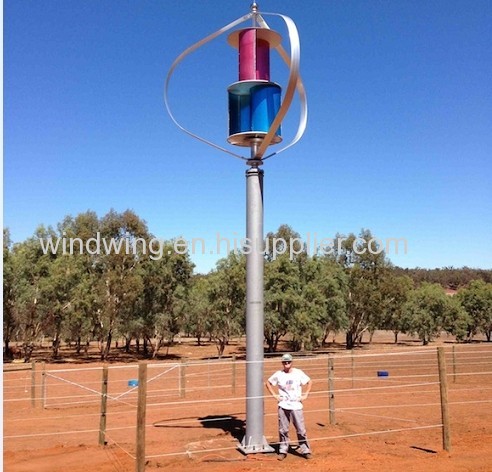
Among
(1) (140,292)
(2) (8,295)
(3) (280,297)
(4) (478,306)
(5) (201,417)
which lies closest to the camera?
(5) (201,417)

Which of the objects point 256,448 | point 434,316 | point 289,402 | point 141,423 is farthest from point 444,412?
point 434,316

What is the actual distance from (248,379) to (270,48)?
18.6 feet

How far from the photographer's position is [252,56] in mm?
8359

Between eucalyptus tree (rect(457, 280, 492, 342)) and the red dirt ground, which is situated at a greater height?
eucalyptus tree (rect(457, 280, 492, 342))

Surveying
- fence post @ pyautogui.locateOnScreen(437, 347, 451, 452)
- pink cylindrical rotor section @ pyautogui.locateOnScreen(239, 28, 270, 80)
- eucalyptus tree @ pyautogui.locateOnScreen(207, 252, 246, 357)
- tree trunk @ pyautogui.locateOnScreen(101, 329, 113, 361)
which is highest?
pink cylindrical rotor section @ pyautogui.locateOnScreen(239, 28, 270, 80)

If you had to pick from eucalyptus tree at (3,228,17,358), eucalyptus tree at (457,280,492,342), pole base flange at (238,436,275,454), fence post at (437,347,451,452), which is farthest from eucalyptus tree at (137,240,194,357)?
eucalyptus tree at (457,280,492,342)

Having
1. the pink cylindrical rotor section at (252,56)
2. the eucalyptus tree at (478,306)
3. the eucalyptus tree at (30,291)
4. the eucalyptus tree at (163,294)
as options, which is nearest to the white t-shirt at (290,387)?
the pink cylindrical rotor section at (252,56)

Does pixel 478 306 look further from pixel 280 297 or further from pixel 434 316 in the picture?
pixel 280 297

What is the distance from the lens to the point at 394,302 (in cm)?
4581

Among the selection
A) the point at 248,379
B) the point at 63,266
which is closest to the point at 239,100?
the point at 248,379

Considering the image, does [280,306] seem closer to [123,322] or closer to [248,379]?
[123,322]

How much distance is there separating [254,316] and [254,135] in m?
3.06

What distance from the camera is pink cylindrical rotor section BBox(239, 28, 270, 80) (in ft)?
27.2

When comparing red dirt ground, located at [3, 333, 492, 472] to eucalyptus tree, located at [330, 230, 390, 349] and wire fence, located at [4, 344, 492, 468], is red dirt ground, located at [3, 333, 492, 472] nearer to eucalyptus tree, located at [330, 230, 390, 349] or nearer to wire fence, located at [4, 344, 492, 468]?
wire fence, located at [4, 344, 492, 468]
